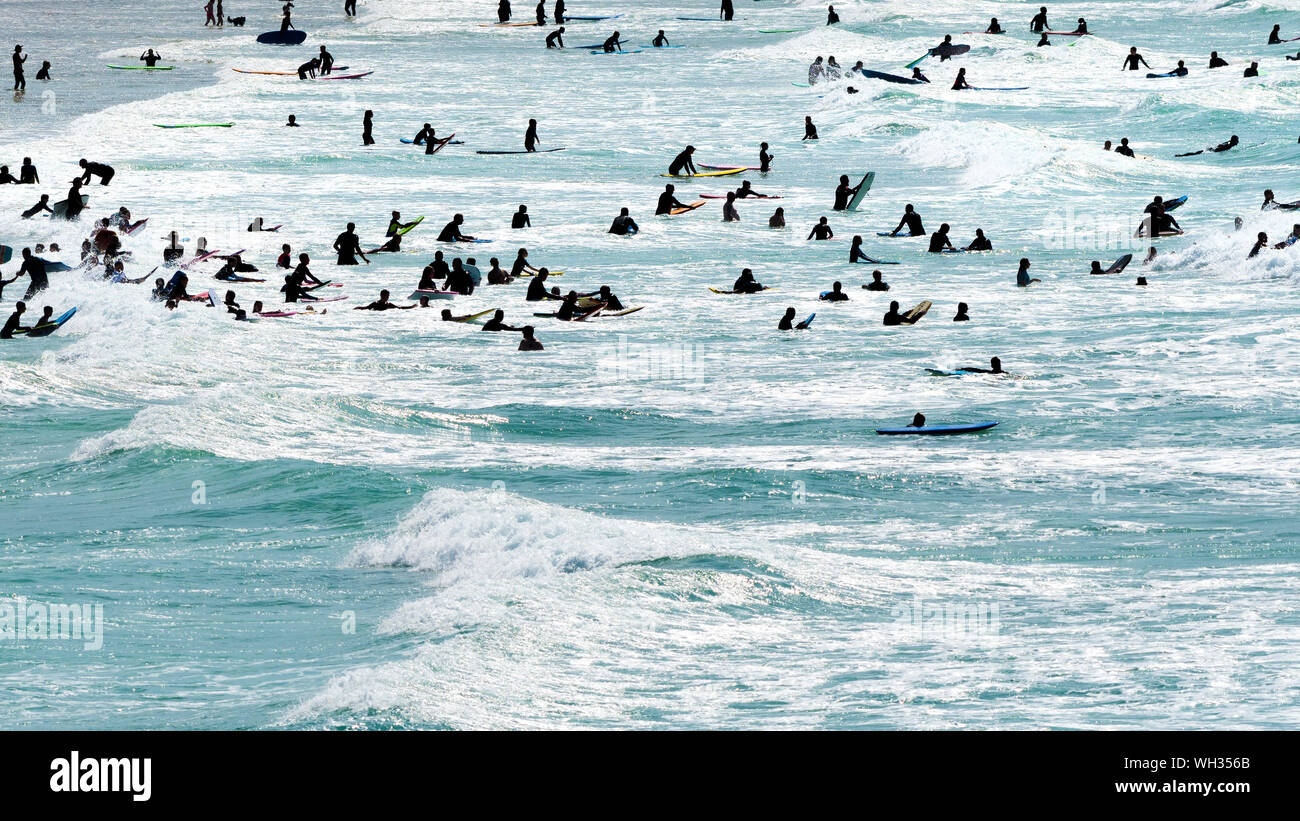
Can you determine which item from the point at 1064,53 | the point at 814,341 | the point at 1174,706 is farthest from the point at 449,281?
the point at 1064,53

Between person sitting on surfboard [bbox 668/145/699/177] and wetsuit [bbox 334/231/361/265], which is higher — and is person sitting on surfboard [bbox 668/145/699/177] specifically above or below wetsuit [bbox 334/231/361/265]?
above

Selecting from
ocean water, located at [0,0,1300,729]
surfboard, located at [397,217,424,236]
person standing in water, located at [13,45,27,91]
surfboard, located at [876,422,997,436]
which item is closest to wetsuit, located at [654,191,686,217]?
ocean water, located at [0,0,1300,729]

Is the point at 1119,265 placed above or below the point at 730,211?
above

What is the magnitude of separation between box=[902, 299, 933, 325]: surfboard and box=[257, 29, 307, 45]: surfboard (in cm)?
5101

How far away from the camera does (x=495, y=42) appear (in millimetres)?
75688

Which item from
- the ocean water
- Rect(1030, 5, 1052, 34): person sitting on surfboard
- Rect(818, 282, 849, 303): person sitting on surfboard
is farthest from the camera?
Rect(1030, 5, 1052, 34): person sitting on surfboard

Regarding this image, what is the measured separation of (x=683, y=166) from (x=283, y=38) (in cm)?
3588

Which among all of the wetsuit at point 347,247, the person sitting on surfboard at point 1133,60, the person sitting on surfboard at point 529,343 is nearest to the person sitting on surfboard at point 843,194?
the wetsuit at point 347,247

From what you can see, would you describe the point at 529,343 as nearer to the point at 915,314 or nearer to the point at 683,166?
the point at 915,314

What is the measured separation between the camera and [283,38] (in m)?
74.6

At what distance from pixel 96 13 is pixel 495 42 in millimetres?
26554

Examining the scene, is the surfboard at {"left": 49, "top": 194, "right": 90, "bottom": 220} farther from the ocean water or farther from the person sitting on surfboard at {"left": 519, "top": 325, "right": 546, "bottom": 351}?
the person sitting on surfboard at {"left": 519, "top": 325, "right": 546, "bottom": 351}

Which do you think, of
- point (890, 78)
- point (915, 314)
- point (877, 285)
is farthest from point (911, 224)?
point (890, 78)

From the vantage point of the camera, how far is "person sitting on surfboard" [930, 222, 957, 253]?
115 feet
